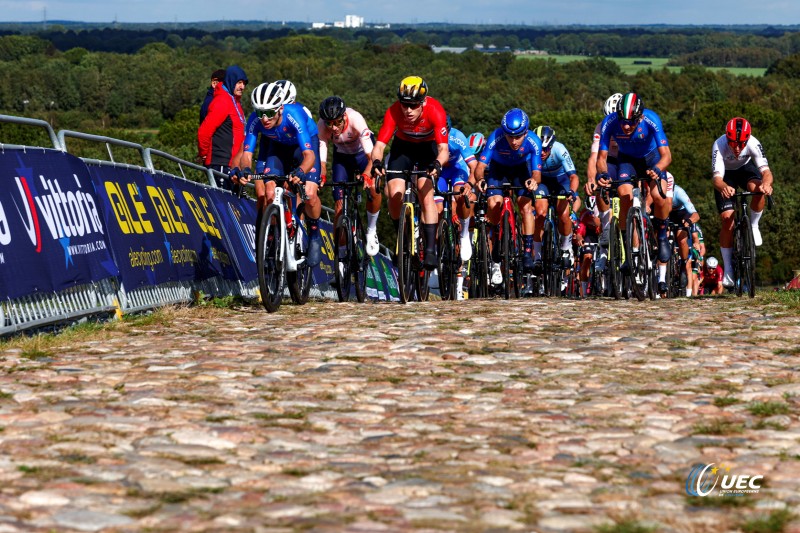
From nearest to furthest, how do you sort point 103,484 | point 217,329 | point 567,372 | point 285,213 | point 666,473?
point 103,484 → point 666,473 → point 567,372 → point 217,329 → point 285,213

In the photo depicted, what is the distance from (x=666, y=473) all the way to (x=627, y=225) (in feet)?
29.9

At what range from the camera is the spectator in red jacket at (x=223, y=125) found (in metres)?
17.7

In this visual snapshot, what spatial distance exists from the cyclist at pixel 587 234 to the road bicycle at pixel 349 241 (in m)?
6.18

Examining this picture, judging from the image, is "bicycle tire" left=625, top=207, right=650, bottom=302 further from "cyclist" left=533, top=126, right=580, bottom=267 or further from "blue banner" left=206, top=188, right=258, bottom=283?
"blue banner" left=206, top=188, right=258, bottom=283

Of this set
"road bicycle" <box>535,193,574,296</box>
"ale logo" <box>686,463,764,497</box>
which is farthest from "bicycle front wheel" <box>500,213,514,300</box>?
"ale logo" <box>686,463,764,497</box>

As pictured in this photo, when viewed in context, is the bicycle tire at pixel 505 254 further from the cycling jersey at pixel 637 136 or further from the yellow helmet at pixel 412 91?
the yellow helmet at pixel 412 91

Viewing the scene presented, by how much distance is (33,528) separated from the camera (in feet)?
16.4

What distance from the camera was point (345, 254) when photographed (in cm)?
1470

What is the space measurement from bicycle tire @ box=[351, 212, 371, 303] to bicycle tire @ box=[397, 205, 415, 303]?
0.64 m

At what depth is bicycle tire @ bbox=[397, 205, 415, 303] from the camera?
46.1 feet

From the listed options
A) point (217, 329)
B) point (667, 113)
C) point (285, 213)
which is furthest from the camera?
point (667, 113)

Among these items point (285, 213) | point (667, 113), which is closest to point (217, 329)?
point (285, 213)

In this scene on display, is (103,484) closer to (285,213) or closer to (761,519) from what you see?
(761,519)

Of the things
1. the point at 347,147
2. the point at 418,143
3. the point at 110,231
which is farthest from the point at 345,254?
the point at 110,231
